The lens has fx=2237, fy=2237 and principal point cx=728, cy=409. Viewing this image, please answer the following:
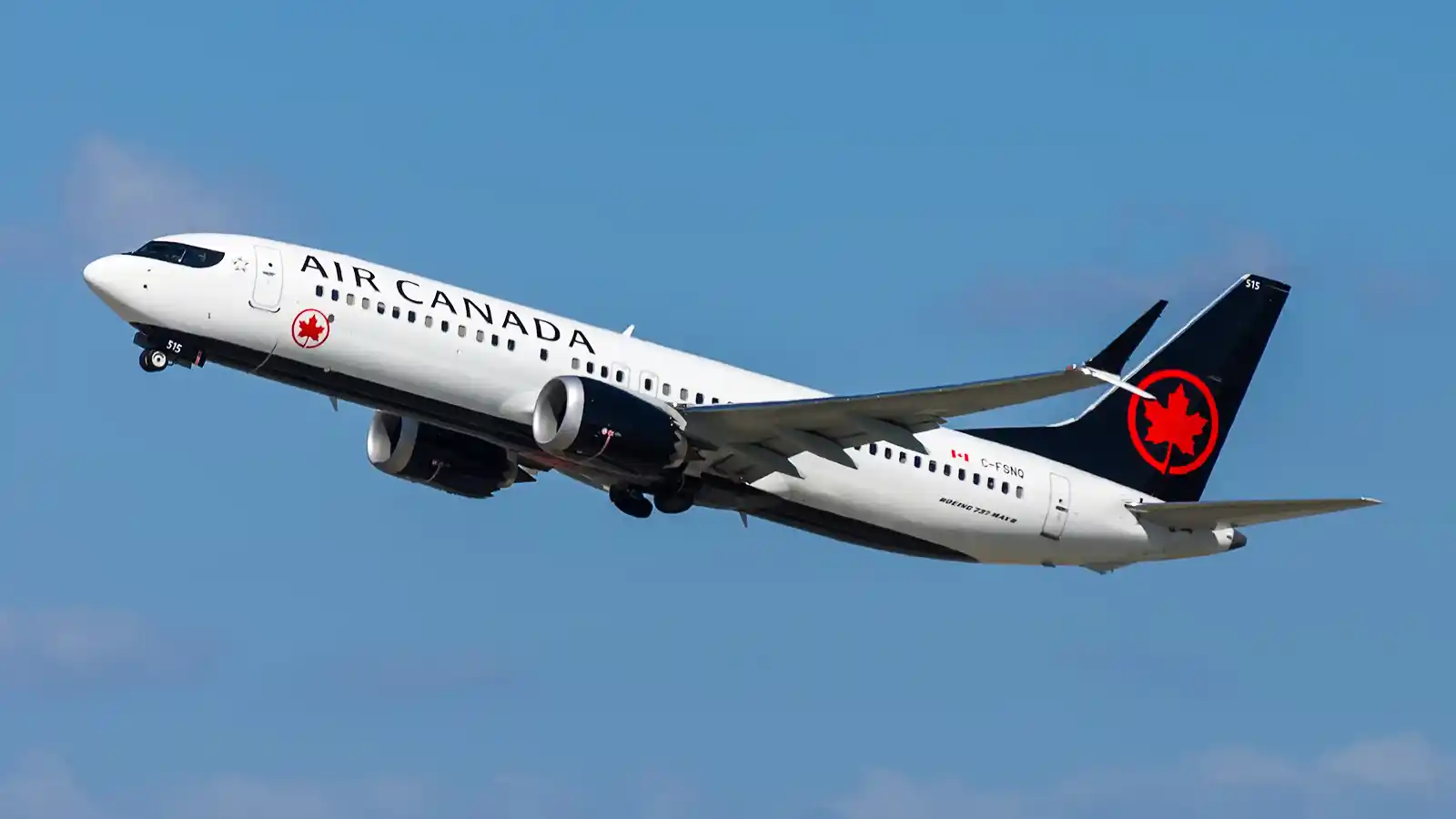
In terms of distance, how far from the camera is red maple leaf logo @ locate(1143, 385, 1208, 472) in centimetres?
5584

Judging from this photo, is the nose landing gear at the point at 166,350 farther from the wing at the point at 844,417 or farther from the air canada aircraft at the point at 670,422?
the wing at the point at 844,417

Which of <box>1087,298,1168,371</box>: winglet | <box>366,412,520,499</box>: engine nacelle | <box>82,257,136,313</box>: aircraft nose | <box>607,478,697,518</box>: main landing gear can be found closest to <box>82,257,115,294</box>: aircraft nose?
<box>82,257,136,313</box>: aircraft nose

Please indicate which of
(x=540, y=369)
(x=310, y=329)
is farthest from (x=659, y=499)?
(x=310, y=329)

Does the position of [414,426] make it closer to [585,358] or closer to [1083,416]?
[585,358]

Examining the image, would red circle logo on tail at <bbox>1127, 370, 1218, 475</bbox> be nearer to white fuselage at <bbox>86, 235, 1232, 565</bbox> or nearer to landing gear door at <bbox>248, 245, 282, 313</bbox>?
white fuselage at <bbox>86, 235, 1232, 565</bbox>

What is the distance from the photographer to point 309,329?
46.4 metres

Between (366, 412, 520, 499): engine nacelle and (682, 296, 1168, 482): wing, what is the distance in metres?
6.50

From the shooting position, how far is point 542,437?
46812 millimetres

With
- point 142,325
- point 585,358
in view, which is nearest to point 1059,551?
point 585,358

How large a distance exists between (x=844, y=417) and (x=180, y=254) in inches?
564

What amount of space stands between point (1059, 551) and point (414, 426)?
15.6m

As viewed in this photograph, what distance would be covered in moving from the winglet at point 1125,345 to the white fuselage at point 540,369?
8954 millimetres

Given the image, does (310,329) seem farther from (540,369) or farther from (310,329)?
(540,369)

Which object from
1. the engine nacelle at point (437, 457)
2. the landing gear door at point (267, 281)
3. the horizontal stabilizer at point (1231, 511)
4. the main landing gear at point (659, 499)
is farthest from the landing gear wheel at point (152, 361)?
the horizontal stabilizer at point (1231, 511)
